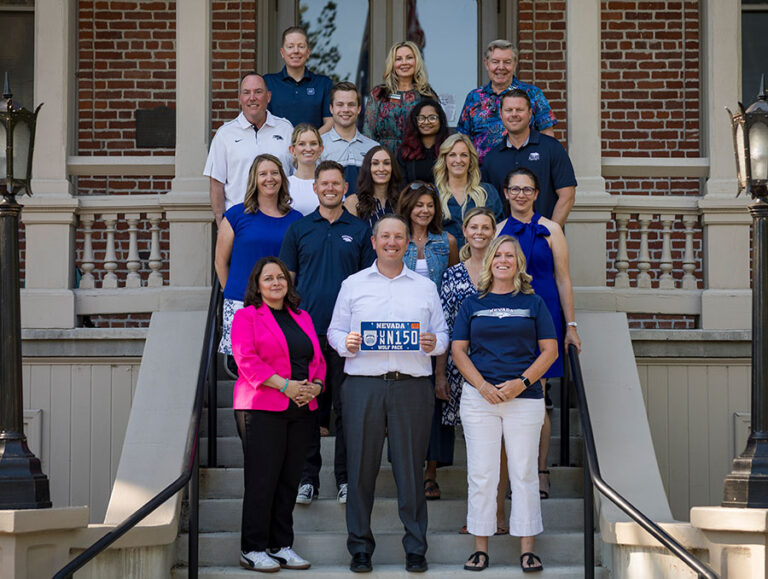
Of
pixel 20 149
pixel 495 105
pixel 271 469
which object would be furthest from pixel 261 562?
pixel 495 105

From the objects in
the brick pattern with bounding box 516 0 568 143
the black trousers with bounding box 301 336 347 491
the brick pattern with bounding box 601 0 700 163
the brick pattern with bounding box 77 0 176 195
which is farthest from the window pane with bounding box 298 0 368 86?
the black trousers with bounding box 301 336 347 491

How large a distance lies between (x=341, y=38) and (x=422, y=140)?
152 inches

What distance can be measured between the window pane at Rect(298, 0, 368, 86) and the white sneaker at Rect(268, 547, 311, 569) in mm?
5941

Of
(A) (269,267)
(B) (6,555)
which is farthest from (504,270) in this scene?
(B) (6,555)

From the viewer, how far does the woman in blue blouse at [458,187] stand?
747 cm

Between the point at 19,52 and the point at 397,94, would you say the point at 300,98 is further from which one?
the point at 19,52

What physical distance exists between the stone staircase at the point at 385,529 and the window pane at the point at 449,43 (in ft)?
15.2

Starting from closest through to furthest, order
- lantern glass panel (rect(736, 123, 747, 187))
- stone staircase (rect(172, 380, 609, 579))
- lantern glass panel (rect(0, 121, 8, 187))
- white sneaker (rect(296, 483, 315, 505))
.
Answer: lantern glass panel (rect(0, 121, 8, 187)) < lantern glass panel (rect(736, 123, 747, 187)) < stone staircase (rect(172, 380, 609, 579)) < white sneaker (rect(296, 483, 315, 505))

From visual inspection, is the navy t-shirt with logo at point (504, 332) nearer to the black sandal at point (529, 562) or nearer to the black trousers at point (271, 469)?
the black sandal at point (529, 562)

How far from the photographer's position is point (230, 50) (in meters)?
11.2

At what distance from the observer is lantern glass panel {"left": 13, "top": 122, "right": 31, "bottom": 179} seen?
19.9ft

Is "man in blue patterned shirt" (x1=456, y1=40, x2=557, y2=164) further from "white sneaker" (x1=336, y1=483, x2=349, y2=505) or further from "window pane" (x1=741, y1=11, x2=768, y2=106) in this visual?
"window pane" (x1=741, y1=11, x2=768, y2=106)

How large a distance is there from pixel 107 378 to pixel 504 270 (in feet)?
11.5

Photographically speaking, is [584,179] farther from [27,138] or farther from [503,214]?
[27,138]
